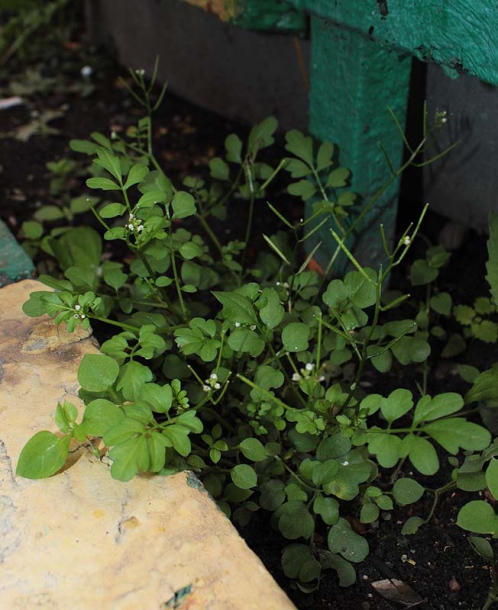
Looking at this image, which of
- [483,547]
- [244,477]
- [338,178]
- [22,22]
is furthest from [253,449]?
[22,22]

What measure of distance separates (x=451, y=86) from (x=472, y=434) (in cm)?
136

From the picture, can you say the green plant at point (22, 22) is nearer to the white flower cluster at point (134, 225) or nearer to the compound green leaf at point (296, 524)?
the white flower cluster at point (134, 225)

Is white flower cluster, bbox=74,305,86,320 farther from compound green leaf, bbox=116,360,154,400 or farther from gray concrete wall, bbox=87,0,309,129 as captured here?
gray concrete wall, bbox=87,0,309,129

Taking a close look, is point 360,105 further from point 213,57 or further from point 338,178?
point 213,57

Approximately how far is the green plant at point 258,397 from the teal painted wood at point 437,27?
1.23 feet

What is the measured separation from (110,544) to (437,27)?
1351 millimetres

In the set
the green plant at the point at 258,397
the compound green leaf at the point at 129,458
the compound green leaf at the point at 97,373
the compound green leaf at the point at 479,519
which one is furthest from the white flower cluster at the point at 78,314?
the compound green leaf at the point at 479,519

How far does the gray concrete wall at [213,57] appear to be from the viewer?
3193 millimetres

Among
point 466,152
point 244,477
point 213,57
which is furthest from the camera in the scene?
point 213,57

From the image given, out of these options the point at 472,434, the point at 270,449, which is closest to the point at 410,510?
the point at 270,449

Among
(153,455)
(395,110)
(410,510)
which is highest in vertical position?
(395,110)

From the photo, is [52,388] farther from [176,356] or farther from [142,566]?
[142,566]

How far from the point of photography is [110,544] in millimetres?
1546

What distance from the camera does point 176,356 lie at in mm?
2121
